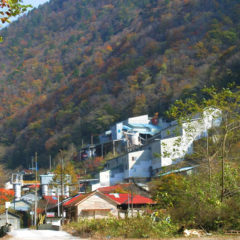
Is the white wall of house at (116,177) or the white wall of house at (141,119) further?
the white wall of house at (141,119)

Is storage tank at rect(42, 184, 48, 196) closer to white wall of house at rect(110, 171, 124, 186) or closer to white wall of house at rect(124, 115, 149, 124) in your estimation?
white wall of house at rect(110, 171, 124, 186)

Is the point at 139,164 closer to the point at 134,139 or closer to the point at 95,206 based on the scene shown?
the point at 134,139

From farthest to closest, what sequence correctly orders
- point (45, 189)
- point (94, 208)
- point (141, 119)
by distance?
point (141, 119), point (45, 189), point (94, 208)

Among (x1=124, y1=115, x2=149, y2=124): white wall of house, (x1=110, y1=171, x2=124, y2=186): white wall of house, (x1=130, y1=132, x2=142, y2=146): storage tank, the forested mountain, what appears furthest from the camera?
the forested mountain

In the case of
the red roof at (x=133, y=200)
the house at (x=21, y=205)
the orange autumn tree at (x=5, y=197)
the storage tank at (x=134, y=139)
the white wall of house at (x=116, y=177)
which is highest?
the storage tank at (x=134, y=139)

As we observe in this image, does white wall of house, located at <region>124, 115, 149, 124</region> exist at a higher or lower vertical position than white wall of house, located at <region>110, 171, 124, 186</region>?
higher

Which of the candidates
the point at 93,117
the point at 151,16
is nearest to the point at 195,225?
the point at 93,117

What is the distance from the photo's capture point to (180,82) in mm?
104625

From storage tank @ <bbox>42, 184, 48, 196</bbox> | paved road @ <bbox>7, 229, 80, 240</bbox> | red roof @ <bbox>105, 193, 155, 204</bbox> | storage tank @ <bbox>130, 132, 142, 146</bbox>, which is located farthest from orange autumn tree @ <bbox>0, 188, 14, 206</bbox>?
paved road @ <bbox>7, 229, 80, 240</bbox>

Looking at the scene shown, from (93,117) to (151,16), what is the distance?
68397mm

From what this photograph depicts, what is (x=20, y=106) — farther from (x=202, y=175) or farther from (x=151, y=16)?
(x=202, y=175)

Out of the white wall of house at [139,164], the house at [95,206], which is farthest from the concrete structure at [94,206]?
the white wall of house at [139,164]

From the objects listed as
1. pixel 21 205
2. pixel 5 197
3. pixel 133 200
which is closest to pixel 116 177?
pixel 5 197

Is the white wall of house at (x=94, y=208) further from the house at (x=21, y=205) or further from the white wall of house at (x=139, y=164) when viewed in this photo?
the white wall of house at (x=139, y=164)
